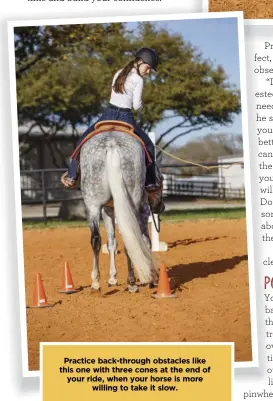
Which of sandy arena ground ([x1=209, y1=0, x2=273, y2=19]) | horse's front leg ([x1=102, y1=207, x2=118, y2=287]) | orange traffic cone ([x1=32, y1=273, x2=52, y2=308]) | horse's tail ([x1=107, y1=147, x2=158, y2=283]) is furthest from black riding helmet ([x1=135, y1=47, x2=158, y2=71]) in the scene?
orange traffic cone ([x1=32, y1=273, x2=52, y2=308])

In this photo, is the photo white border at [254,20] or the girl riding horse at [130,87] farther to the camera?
the girl riding horse at [130,87]

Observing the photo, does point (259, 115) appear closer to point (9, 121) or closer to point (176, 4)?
point (176, 4)

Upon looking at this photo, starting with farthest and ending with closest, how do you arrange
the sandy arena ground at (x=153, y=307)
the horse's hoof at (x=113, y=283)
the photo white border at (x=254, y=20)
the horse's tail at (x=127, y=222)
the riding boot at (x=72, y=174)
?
the horse's hoof at (x=113, y=283) → the riding boot at (x=72, y=174) → the horse's tail at (x=127, y=222) → the sandy arena ground at (x=153, y=307) → the photo white border at (x=254, y=20)

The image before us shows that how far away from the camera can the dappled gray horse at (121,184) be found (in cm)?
377

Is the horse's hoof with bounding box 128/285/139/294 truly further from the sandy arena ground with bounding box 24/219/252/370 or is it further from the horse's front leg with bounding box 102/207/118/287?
the horse's front leg with bounding box 102/207/118/287

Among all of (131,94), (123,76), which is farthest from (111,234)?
(123,76)

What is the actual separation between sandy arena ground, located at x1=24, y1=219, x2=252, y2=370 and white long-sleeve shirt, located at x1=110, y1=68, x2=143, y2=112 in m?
1.24

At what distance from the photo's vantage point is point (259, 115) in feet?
10.7

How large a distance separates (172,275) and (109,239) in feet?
1.98

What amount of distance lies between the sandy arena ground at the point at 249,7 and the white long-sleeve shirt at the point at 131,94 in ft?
2.69

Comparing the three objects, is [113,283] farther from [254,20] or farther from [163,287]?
[254,20]

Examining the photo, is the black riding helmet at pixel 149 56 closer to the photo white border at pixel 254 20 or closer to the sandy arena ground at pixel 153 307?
the photo white border at pixel 254 20

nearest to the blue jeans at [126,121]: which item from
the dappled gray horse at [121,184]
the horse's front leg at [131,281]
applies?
the dappled gray horse at [121,184]

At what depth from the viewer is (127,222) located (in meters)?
3.80
